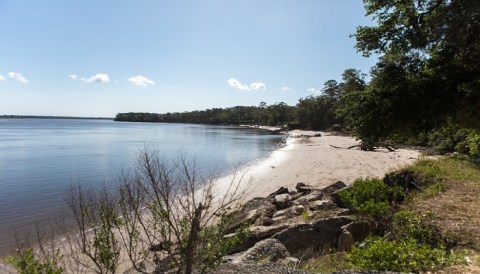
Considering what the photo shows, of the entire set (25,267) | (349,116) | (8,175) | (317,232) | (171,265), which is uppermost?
(349,116)

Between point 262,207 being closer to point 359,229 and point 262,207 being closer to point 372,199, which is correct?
point 372,199

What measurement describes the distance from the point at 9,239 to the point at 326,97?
93157 mm

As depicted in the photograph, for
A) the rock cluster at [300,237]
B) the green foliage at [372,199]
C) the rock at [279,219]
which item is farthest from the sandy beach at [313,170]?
the rock cluster at [300,237]

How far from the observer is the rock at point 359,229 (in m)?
8.95

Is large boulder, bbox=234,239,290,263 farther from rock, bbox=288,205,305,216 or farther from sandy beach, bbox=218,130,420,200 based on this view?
sandy beach, bbox=218,130,420,200

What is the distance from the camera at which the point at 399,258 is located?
236 inches

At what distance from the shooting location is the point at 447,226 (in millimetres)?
7906

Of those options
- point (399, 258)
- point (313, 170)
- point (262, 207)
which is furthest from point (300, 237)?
point (313, 170)

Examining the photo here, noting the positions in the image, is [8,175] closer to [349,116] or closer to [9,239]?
[9,239]

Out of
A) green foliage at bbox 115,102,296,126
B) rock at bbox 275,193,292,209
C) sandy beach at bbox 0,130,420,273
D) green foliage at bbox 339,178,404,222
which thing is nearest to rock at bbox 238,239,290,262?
green foliage at bbox 339,178,404,222

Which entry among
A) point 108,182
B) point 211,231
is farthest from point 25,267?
point 108,182

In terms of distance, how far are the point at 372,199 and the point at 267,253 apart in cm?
385

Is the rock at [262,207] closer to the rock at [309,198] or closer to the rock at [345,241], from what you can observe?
the rock at [309,198]

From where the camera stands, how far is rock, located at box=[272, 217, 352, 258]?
8.61 meters
